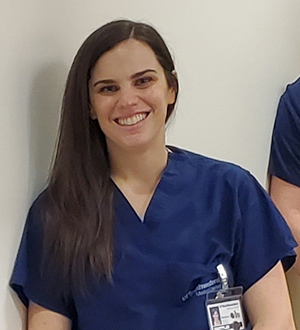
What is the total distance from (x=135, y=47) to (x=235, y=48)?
0.56 meters

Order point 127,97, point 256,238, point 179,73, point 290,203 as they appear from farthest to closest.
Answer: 1. point 290,203
2. point 179,73
3. point 256,238
4. point 127,97

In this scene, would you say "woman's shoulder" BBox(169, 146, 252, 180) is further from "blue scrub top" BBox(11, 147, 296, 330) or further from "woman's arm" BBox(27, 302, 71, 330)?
"woman's arm" BBox(27, 302, 71, 330)

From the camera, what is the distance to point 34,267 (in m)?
1.28

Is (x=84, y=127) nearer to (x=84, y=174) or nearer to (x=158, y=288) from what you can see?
(x=84, y=174)

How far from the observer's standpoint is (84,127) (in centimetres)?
133

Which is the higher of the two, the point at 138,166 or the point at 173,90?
the point at 173,90

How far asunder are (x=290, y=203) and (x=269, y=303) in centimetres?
59

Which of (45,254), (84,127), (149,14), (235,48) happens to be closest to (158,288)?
(45,254)

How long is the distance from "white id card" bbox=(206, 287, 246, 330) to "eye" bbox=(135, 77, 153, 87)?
41 cm

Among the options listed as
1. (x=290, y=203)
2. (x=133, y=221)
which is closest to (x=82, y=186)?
(x=133, y=221)

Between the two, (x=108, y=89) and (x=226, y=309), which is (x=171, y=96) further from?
(x=226, y=309)

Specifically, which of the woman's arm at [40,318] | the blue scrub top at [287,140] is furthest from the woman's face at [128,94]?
the blue scrub top at [287,140]

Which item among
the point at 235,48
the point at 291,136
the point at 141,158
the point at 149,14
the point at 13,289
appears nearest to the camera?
the point at 13,289

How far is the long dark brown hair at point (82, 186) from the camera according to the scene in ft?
4.22
